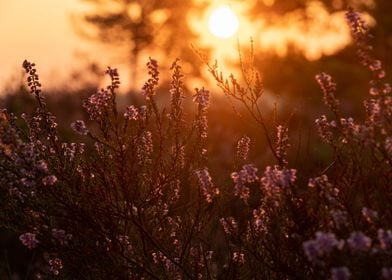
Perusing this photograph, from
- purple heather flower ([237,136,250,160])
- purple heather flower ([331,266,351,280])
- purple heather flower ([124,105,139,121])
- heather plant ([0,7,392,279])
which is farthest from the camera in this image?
purple heather flower ([237,136,250,160])

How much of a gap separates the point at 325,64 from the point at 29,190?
28.7 m

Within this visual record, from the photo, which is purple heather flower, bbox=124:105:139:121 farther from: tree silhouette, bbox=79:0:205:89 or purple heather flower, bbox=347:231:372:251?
tree silhouette, bbox=79:0:205:89

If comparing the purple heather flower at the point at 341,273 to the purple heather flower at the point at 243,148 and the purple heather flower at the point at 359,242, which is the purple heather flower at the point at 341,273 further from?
the purple heather flower at the point at 243,148

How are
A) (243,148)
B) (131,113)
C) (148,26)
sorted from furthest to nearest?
(148,26) < (243,148) < (131,113)

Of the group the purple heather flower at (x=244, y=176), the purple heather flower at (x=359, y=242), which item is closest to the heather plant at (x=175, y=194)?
the purple heather flower at (x=244, y=176)

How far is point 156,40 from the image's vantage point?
46250 mm

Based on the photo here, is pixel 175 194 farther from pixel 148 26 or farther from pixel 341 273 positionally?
pixel 148 26

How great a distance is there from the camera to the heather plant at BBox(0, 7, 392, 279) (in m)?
3.52

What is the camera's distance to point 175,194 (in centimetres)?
487

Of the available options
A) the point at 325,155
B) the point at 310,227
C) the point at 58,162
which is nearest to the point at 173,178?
the point at 58,162

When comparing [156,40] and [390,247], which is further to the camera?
[156,40]

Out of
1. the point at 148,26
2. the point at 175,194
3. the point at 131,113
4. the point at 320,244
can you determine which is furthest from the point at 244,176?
the point at 148,26

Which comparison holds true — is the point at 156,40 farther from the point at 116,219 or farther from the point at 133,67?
the point at 116,219

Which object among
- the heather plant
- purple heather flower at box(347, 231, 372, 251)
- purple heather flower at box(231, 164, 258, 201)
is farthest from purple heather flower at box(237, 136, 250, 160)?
purple heather flower at box(347, 231, 372, 251)
